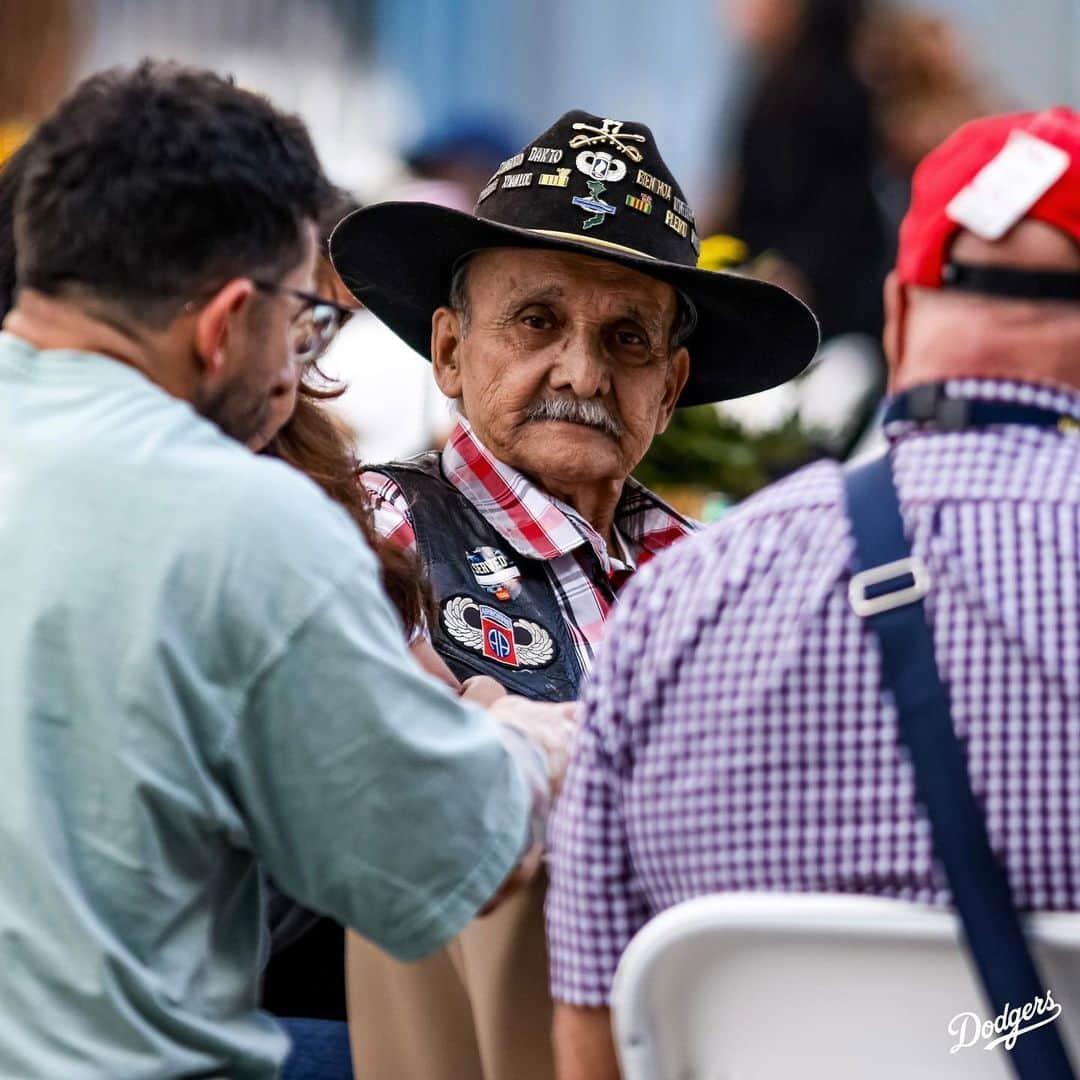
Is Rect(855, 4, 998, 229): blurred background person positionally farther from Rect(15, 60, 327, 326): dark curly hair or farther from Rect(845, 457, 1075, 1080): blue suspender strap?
Rect(845, 457, 1075, 1080): blue suspender strap

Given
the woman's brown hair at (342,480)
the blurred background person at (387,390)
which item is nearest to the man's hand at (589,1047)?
the woman's brown hair at (342,480)

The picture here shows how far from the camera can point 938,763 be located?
1.48 metres

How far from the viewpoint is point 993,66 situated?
21.5ft

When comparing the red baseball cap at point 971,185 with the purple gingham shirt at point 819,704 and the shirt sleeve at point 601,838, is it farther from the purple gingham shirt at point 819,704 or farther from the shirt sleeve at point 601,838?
the shirt sleeve at point 601,838

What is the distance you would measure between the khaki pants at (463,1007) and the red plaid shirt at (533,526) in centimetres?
82

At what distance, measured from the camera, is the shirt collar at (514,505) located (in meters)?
2.90

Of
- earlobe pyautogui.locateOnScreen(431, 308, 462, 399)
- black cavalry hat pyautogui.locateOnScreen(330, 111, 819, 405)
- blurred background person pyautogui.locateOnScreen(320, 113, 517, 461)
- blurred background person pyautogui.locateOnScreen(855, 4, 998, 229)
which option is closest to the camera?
black cavalry hat pyautogui.locateOnScreen(330, 111, 819, 405)

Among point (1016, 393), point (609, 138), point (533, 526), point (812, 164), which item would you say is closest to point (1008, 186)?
point (1016, 393)

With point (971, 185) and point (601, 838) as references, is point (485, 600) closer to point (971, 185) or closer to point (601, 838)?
point (601, 838)

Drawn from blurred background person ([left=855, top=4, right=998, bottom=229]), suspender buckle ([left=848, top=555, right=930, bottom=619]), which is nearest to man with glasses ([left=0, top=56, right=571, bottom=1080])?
suspender buckle ([left=848, top=555, right=930, bottom=619])

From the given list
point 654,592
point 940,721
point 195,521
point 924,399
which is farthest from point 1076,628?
point 195,521

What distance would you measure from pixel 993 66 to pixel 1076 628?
5.54 meters

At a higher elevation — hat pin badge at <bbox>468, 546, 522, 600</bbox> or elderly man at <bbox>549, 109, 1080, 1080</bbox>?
elderly man at <bbox>549, 109, 1080, 1080</bbox>

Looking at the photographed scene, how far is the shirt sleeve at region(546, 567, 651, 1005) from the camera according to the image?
168 centimetres
